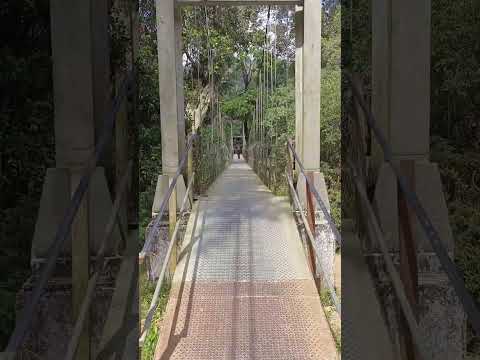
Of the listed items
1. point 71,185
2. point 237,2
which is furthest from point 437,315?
point 237,2

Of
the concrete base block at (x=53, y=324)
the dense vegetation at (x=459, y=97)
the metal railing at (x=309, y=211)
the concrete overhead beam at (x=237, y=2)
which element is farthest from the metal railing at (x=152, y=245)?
the dense vegetation at (x=459, y=97)

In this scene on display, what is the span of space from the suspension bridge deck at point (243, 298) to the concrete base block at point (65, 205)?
1.03m

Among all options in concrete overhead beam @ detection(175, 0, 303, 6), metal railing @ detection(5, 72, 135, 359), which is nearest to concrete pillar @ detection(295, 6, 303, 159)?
concrete overhead beam @ detection(175, 0, 303, 6)

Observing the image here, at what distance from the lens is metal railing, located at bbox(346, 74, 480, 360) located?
149 cm

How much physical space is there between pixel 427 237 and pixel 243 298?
6.51ft

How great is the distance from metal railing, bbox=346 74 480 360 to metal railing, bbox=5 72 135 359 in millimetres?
1166

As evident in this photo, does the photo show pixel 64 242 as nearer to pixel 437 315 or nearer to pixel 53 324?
pixel 53 324

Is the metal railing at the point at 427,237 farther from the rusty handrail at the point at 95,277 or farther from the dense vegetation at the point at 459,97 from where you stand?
the dense vegetation at the point at 459,97

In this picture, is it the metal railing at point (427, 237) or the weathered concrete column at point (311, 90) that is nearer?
the metal railing at point (427, 237)

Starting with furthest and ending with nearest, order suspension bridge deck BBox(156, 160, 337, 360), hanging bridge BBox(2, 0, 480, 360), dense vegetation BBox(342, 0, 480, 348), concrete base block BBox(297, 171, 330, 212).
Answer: dense vegetation BBox(342, 0, 480, 348)
concrete base block BBox(297, 171, 330, 212)
suspension bridge deck BBox(156, 160, 337, 360)
hanging bridge BBox(2, 0, 480, 360)

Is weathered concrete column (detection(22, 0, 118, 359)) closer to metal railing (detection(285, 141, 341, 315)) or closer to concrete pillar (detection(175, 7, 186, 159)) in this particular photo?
metal railing (detection(285, 141, 341, 315))

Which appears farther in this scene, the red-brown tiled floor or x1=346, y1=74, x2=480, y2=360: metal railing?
the red-brown tiled floor

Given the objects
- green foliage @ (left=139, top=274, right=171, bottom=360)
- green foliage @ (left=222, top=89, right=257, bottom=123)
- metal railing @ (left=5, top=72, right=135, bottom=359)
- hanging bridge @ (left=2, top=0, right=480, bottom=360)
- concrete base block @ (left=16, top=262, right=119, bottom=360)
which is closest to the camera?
metal railing @ (left=5, top=72, right=135, bottom=359)

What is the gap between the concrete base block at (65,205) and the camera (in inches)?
90.0
